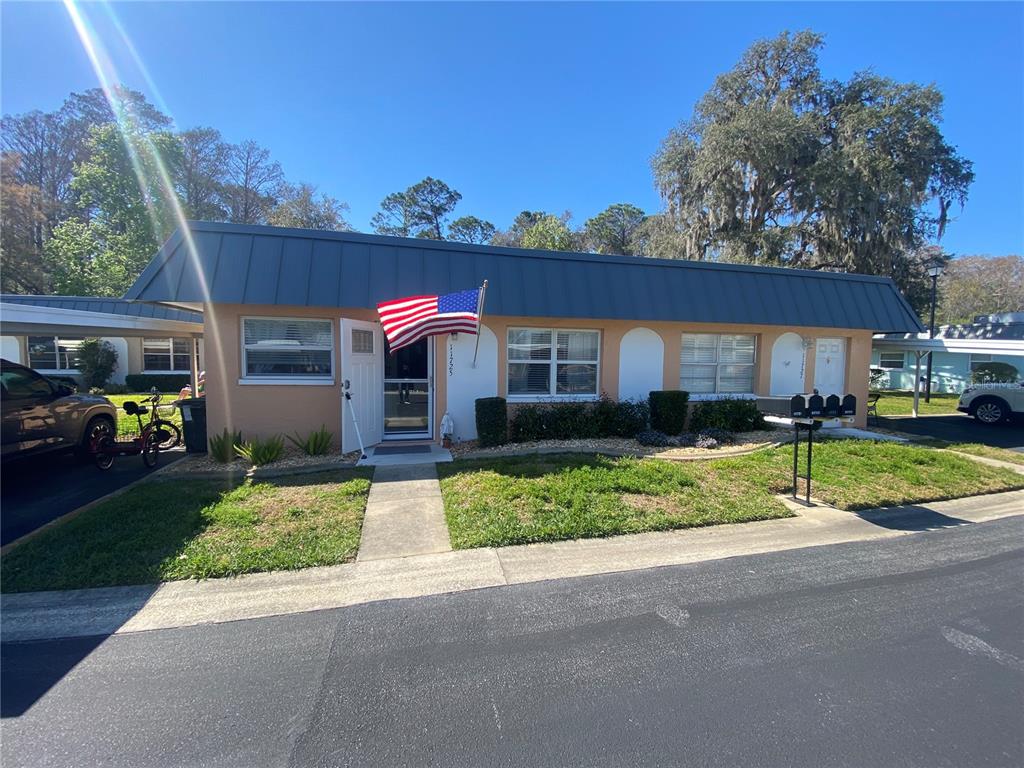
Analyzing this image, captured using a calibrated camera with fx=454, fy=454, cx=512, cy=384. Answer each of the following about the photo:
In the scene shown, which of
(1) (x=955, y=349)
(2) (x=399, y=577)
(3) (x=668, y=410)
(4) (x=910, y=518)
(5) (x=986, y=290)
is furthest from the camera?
(5) (x=986, y=290)

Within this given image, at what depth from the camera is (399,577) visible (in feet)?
12.8

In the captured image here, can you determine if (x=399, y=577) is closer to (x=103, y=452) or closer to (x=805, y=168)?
(x=103, y=452)

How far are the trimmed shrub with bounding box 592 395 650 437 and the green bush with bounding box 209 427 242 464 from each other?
661 centimetres

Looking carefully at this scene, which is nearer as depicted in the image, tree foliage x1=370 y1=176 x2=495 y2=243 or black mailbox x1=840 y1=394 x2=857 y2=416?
black mailbox x1=840 y1=394 x2=857 y2=416

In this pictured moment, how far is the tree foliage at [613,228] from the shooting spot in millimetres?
37312

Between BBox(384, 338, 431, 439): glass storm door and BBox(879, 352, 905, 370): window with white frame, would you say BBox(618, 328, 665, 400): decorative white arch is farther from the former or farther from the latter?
BBox(879, 352, 905, 370): window with white frame

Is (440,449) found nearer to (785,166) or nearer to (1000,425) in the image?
(1000,425)

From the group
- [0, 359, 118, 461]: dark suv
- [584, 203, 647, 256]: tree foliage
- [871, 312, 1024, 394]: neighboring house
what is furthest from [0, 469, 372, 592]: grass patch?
[584, 203, 647, 256]: tree foliage

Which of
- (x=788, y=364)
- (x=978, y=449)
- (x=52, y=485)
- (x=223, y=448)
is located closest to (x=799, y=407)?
(x=788, y=364)

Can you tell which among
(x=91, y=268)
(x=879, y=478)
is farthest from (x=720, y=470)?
(x=91, y=268)

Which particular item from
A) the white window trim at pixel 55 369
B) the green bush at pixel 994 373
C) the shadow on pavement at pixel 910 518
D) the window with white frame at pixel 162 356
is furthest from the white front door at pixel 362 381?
the green bush at pixel 994 373

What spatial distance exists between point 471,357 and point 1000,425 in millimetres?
15469

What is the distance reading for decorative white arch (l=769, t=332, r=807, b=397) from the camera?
1084 cm

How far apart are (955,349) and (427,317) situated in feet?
44.6
